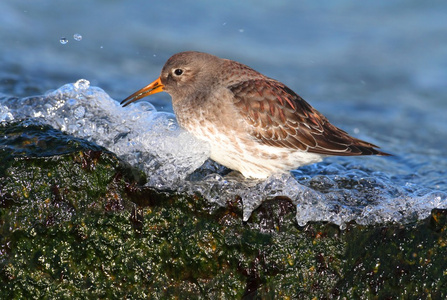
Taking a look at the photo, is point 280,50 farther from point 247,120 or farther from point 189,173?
point 189,173

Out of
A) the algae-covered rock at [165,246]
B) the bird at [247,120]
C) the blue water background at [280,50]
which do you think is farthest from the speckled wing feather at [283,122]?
the blue water background at [280,50]

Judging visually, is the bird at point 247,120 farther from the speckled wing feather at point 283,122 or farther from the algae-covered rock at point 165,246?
the algae-covered rock at point 165,246

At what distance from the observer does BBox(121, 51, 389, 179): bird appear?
5.49 meters

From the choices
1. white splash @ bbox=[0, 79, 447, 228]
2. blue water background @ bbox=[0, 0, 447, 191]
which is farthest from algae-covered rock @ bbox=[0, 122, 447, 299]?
blue water background @ bbox=[0, 0, 447, 191]

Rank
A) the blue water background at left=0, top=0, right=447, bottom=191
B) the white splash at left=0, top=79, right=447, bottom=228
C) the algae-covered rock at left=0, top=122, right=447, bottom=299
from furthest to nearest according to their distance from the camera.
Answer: the blue water background at left=0, top=0, right=447, bottom=191, the white splash at left=0, top=79, right=447, bottom=228, the algae-covered rock at left=0, top=122, right=447, bottom=299

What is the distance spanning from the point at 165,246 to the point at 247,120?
1.66 metres

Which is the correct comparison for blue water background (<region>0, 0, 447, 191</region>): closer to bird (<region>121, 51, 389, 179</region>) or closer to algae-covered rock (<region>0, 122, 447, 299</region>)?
bird (<region>121, 51, 389, 179</region>)

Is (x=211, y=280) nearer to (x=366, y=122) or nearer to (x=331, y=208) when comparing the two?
(x=331, y=208)

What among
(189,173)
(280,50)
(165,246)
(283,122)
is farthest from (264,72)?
(165,246)

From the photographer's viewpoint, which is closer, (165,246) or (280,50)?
(165,246)

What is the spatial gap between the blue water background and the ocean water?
0.03m

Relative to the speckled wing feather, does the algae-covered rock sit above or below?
below

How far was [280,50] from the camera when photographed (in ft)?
39.1

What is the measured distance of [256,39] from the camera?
1212 cm
